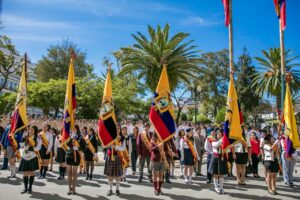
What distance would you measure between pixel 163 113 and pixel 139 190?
2590mm

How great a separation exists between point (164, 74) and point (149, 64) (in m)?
17.2

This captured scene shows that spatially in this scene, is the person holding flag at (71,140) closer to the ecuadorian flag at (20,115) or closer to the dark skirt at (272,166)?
the ecuadorian flag at (20,115)

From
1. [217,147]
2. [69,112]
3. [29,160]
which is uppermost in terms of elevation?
[69,112]

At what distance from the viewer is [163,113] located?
1066 cm

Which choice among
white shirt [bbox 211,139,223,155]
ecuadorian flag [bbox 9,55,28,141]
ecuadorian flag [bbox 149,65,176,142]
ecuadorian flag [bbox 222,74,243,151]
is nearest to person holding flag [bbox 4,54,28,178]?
ecuadorian flag [bbox 9,55,28,141]

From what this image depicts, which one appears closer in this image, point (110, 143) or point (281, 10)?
point (110, 143)

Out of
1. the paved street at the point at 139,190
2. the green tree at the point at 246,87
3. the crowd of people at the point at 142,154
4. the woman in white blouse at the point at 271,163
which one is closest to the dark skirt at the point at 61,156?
the crowd of people at the point at 142,154

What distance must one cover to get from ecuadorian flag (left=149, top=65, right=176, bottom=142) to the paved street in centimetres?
183

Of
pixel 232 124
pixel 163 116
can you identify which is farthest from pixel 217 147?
pixel 163 116

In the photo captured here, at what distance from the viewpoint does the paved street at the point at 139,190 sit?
31.7 ft

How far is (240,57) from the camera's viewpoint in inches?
2060

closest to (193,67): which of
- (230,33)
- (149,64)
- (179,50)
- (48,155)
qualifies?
(179,50)

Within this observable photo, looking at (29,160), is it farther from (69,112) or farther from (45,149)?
(45,149)

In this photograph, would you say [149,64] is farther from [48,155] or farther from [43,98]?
[48,155]
